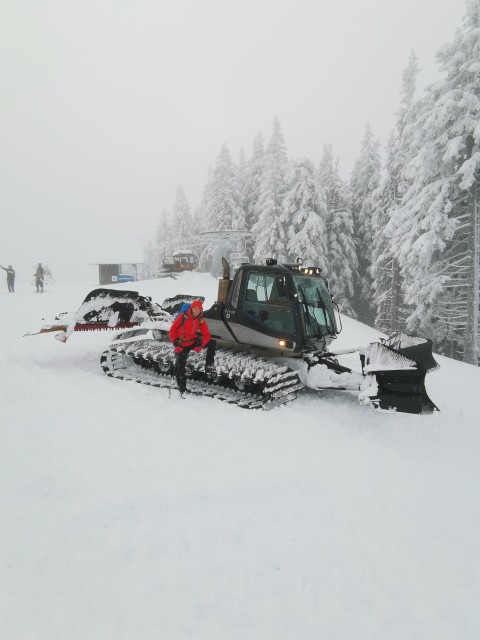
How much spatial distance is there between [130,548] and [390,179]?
29.9 meters

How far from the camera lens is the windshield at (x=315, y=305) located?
8055 mm

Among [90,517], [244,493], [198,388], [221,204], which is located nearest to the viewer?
[90,517]

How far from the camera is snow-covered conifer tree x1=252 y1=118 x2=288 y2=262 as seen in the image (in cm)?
3225

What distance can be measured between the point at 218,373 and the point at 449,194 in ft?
49.5

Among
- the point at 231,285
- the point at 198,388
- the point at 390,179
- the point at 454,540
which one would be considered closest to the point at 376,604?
the point at 454,540

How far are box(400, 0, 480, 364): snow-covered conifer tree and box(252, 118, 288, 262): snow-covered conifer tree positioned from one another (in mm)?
12962

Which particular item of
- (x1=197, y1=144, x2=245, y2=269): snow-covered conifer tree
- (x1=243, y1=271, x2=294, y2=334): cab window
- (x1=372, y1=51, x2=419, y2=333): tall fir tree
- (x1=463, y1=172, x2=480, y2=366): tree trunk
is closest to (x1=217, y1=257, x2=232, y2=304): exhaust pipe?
(x1=243, y1=271, x2=294, y2=334): cab window

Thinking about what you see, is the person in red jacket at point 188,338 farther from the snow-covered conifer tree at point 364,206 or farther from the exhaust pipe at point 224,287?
the snow-covered conifer tree at point 364,206

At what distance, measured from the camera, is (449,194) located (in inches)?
687

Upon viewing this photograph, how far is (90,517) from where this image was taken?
3670mm

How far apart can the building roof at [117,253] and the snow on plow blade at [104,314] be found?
1577 inches

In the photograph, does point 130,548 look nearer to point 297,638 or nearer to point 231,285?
point 297,638

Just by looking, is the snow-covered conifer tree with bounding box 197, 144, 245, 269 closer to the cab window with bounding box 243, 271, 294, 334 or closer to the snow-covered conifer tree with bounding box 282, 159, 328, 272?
the snow-covered conifer tree with bounding box 282, 159, 328, 272

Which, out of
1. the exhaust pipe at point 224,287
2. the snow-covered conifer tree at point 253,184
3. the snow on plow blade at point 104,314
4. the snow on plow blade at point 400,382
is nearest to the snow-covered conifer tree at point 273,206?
the snow-covered conifer tree at point 253,184
